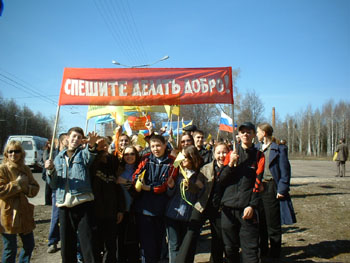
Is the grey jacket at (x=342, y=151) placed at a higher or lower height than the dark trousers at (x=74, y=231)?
higher

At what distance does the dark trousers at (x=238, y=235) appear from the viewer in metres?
3.31

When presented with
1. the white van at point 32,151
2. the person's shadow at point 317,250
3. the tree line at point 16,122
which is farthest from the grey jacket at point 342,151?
the tree line at point 16,122

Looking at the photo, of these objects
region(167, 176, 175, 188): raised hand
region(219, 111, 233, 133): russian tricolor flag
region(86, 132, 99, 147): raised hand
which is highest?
region(219, 111, 233, 133): russian tricolor flag

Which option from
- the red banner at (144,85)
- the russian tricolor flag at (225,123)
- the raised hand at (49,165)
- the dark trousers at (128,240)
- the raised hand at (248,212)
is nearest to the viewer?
the raised hand at (248,212)

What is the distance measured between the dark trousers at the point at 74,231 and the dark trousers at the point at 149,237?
0.62 metres

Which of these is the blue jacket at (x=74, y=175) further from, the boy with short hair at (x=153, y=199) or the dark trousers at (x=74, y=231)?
the boy with short hair at (x=153, y=199)

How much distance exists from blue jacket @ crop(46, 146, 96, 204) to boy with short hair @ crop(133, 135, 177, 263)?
632 mm

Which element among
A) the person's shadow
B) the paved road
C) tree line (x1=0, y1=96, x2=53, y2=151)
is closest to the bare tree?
the paved road

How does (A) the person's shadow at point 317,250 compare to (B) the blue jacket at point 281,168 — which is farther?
(B) the blue jacket at point 281,168

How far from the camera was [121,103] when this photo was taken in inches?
166

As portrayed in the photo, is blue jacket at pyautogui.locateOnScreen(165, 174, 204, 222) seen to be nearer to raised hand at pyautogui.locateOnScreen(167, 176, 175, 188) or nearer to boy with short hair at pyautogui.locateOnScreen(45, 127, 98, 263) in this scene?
raised hand at pyautogui.locateOnScreen(167, 176, 175, 188)

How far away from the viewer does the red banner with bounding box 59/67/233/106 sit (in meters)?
4.11

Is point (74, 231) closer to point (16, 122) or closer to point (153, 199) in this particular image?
point (153, 199)

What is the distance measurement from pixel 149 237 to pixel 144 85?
2153 millimetres
